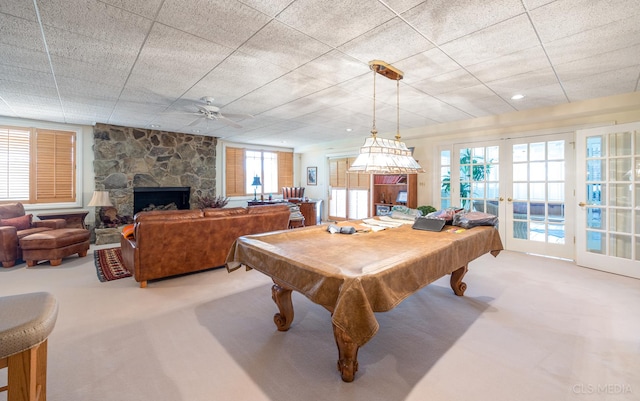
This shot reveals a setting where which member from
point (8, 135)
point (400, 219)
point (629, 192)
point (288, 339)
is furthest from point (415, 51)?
point (8, 135)

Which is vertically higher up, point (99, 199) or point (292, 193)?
point (292, 193)

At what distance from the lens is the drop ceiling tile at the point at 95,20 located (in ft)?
6.24

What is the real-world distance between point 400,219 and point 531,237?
289cm

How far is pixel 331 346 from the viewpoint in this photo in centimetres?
205

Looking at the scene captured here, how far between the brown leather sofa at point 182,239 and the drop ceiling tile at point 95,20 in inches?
67.8

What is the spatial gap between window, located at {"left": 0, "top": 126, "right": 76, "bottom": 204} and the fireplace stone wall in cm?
50

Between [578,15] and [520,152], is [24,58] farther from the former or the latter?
[520,152]

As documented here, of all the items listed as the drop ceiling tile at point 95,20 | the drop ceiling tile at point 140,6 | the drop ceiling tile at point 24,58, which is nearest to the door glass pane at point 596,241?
the drop ceiling tile at point 140,6

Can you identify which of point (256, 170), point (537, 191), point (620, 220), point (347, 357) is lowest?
point (347, 357)

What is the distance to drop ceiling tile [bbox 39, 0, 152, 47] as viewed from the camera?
1901mm

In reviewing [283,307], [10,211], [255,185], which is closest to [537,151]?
[283,307]

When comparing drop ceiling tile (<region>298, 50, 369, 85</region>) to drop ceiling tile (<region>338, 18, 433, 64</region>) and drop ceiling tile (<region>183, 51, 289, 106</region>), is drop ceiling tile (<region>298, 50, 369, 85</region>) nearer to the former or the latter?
drop ceiling tile (<region>338, 18, 433, 64</region>)

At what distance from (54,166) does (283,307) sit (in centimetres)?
614

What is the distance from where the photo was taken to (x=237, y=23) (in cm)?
210
